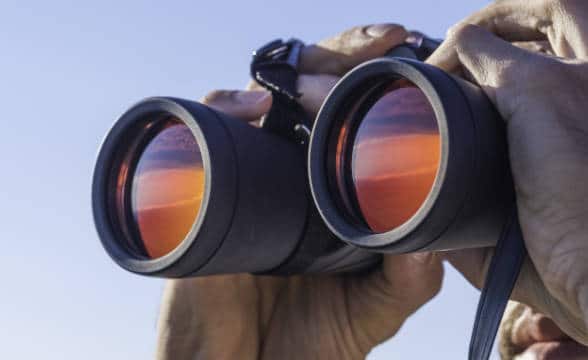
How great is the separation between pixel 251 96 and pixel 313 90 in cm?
10

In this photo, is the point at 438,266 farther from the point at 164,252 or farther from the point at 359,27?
the point at 164,252

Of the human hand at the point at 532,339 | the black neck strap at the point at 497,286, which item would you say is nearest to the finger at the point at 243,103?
the black neck strap at the point at 497,286

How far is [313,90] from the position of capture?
5.43ft

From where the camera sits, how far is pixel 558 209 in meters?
1.24

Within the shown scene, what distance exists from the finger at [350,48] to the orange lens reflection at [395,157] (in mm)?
381

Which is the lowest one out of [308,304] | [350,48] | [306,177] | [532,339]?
[532,339]

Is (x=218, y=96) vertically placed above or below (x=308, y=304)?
above

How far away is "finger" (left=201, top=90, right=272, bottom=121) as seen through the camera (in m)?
1.64

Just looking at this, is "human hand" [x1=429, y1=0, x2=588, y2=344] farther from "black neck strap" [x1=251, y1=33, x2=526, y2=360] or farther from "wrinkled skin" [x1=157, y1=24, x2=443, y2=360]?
"wrinkled skin" [x1=157, y1=24, x2=443, y2=360]

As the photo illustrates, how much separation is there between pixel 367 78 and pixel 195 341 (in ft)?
2.55

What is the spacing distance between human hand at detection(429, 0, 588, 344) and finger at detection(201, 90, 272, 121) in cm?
Answer: 35

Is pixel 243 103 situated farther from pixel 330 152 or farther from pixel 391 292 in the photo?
pixel 391 292

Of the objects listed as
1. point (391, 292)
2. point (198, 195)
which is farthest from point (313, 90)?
point (391, 292)

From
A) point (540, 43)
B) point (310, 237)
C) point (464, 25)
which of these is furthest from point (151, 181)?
point (540, 43)
